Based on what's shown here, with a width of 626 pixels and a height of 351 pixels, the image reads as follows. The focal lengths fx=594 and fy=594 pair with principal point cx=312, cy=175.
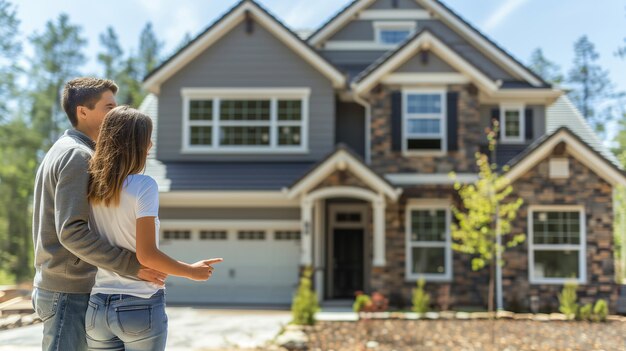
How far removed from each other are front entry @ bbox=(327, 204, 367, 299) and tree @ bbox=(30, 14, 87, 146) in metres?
20.6

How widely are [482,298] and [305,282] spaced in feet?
16.2

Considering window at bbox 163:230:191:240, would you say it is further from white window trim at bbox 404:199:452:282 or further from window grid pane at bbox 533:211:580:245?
window grid pane at bbox 533:211:580:245

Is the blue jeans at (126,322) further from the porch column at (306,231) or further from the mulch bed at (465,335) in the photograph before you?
the porch column at (306,231)

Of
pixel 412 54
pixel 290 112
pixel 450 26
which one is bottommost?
pixel 290 112

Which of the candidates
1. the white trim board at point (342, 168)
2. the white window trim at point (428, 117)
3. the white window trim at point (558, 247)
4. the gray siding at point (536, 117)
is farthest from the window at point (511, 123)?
the white trim board at point (342, 168)

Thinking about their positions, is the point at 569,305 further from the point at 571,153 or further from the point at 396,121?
the point at 396,121

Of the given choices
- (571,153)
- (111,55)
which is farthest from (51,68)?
(571,153)

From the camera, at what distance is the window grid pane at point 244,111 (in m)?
14.1

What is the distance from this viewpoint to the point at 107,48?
1389 inches

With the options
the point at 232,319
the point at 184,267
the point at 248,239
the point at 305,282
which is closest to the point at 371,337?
the point at 305,282

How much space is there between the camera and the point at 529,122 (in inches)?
565

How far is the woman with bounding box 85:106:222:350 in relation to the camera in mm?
2254

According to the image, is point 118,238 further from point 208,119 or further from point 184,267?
point 208,119

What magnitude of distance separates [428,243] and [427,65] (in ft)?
12.9
